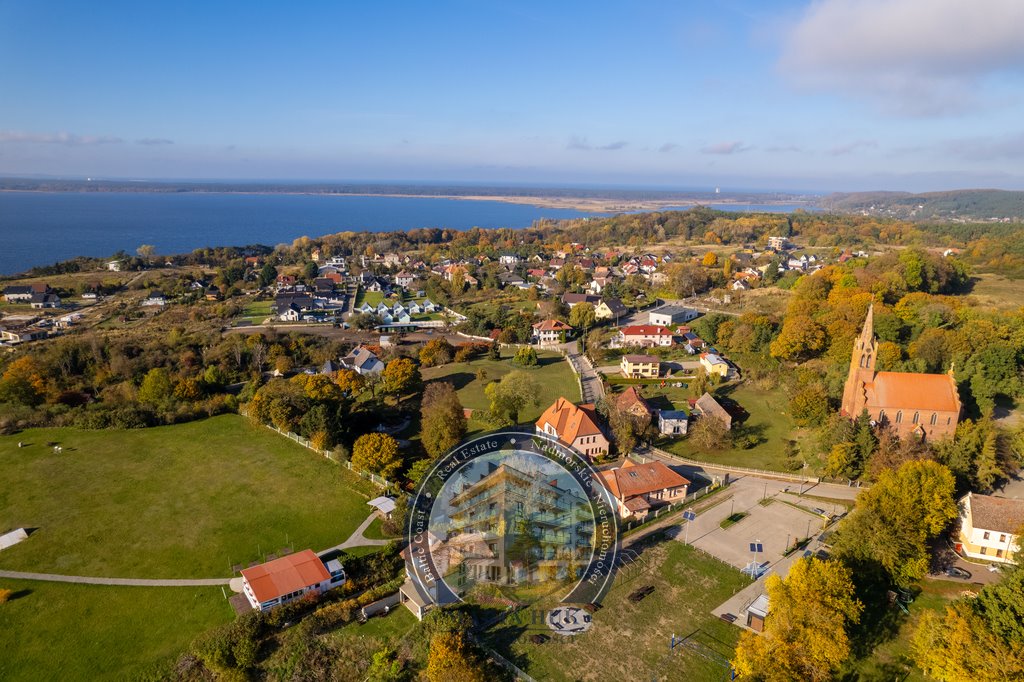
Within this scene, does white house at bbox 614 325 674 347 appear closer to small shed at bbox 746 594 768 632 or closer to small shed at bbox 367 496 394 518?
small shed at bbox 367 496 394 518

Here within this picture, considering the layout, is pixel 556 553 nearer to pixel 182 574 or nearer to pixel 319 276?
pixel 182 574

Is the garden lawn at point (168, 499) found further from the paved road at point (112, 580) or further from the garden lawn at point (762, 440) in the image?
the garden lawn at point (762, 440)

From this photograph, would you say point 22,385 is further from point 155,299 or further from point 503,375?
point 155,299

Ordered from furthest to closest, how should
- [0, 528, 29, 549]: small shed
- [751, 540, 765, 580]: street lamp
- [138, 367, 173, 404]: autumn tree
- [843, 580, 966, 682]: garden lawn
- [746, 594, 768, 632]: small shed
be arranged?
1. [138, 367, 173, 404]: autumn tree
2. [0, 528, 29, 549]: small shed
3. [751, 540, 765, 580]: street lamp
4. [746, 594, 768, 632]: small shed
5. [843, 580, 966, 682]: garden lawn

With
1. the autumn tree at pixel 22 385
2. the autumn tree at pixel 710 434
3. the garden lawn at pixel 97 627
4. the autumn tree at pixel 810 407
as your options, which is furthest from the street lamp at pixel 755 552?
the autumn tree at pixel 22 385

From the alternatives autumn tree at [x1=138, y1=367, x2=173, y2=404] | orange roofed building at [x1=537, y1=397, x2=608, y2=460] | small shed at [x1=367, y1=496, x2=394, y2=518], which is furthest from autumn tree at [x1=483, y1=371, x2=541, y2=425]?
autumn tree at [x1=138, y1=367, x2=173, y2=404]

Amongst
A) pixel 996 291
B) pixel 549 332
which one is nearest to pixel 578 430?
pixel 549 332
